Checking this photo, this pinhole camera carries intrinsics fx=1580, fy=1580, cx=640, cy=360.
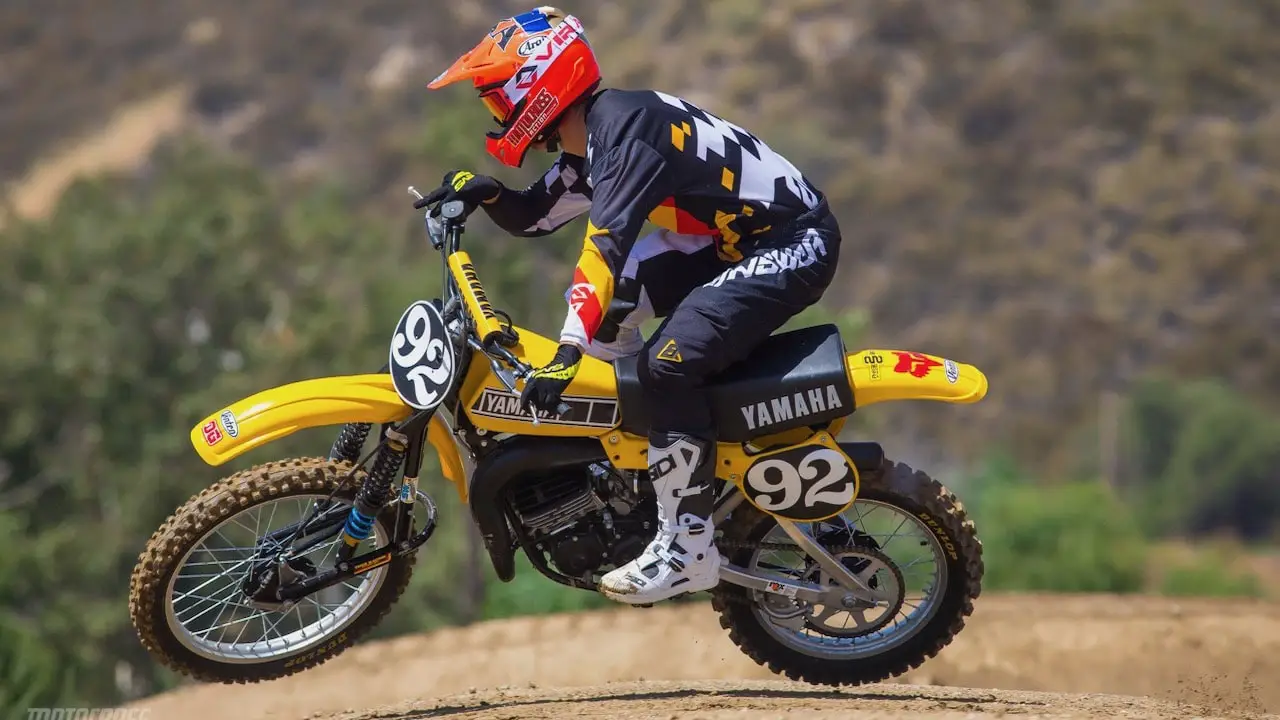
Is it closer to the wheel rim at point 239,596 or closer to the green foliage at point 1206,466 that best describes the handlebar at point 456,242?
the wheel rim at point 239,596

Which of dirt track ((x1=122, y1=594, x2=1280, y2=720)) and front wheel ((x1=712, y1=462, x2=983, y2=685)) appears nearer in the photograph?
front wheel ((x1=712, y1=462, x2=983, y2=685))

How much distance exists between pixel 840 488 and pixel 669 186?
156 cm

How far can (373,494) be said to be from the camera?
702 cm

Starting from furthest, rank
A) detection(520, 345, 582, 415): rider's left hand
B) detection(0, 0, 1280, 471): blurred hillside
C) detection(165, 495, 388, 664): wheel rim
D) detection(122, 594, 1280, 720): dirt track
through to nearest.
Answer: detection(0, 0, 1280, 471): blurred hillside → detection(122, 594, 1280, 720): dirt track → detection(165, 495, 388, 664): wheel rim → detection(520, 345, 582, 415): rider's left hand

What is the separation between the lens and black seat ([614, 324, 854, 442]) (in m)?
6.95

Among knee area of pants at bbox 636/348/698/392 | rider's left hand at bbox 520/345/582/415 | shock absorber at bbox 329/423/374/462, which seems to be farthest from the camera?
shock absorber at bbox 329/423/374/462

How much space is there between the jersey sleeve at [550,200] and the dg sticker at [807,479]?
60.8 inches

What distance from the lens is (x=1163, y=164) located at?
74875 mm

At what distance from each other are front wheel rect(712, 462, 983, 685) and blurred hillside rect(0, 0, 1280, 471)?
57.1 meters

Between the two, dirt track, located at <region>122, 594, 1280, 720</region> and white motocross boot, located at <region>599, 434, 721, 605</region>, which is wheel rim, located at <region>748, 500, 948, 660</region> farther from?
dirt track, located at <region>122, 594, 1280, 720</region>

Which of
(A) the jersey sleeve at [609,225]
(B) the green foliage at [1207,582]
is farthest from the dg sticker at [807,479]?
(B) the green foliage at [1207,582]

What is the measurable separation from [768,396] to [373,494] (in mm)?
1805

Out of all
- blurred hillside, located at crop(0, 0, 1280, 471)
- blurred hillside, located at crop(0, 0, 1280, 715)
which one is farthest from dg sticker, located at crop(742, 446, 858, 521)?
blurred hillside, located at crop(0, 0, 1280, 471)

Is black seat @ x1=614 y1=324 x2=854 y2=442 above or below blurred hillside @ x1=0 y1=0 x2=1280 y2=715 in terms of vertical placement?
below
